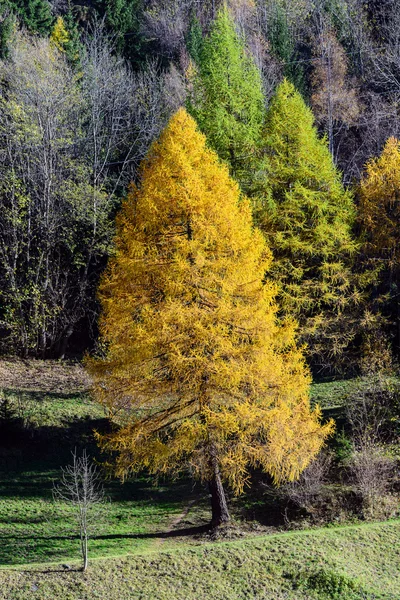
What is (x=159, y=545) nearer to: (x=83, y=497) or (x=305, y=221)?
(x=83, y=497)

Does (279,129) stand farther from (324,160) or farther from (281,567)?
(281,567)

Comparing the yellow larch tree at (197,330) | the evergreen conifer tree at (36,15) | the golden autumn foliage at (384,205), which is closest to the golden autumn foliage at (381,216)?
the golden autumn foliage at (384,205)

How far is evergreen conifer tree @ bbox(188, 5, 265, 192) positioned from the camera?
73.7ft

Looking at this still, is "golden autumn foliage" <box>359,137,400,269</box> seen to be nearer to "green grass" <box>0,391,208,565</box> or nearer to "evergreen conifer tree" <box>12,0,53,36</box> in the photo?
Result: "green grass" <box>0,391,208,565</box>

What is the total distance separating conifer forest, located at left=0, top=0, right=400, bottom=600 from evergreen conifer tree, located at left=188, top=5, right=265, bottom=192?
0.26 feet

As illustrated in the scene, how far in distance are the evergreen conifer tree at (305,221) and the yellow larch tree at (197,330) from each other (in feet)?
26.5

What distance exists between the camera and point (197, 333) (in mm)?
12812

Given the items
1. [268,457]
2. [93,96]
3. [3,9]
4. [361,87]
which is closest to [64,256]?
[93,96]

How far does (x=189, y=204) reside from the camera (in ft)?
43.6

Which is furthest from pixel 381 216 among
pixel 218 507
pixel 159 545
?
pixel 159 545

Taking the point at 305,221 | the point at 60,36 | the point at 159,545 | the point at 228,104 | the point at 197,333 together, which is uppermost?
the point at 60,36

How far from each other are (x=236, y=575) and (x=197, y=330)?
4.56 m

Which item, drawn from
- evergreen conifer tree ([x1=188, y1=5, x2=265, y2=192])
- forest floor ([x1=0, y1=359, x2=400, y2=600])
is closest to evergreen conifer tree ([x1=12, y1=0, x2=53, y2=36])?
evergreen conifer tree ([x1=188, y1=5, x2=265, y2=192])

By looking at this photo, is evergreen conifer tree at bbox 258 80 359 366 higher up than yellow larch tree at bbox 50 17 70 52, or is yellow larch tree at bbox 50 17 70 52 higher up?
yellow larch tree at bbox 50 17 70 52
